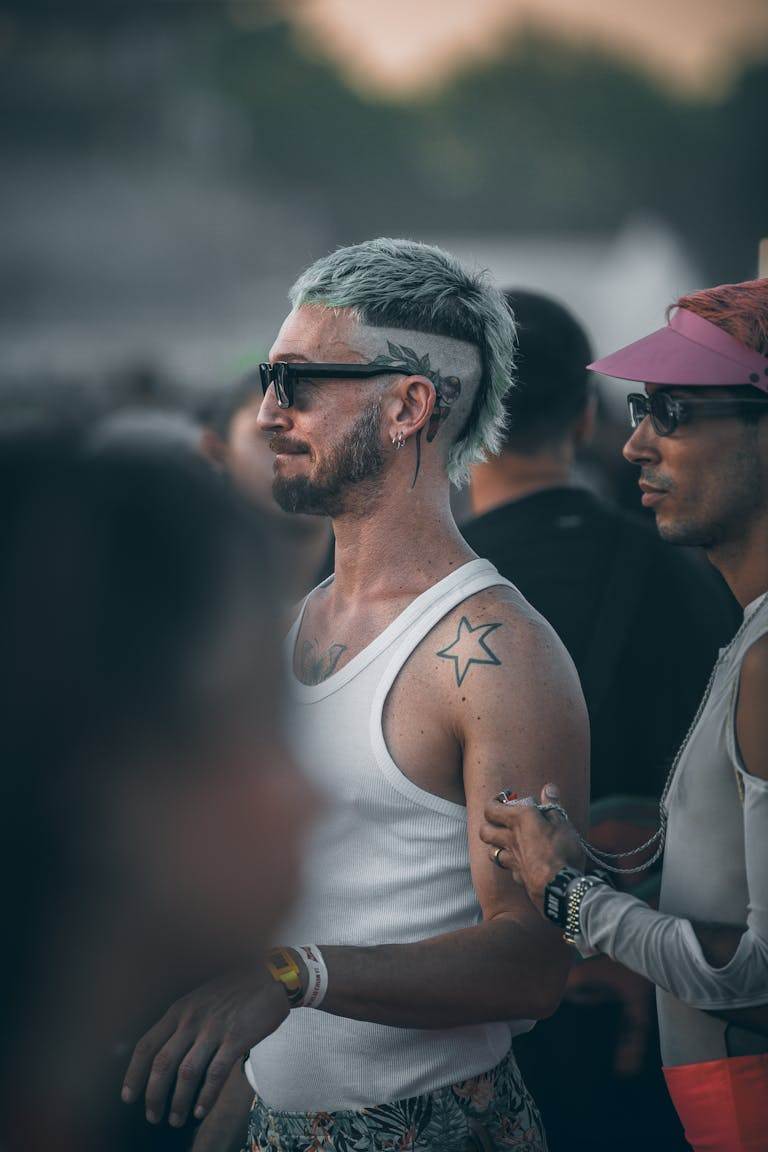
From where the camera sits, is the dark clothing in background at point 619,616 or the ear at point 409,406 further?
the dark clothing in background at point 619,616

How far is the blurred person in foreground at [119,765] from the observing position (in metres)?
1.08

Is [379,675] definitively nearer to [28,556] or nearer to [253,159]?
[28,556]

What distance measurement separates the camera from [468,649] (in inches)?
93.0

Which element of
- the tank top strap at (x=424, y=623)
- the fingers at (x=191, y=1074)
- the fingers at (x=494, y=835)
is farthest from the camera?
the tank top strap at (x=424, y=623)

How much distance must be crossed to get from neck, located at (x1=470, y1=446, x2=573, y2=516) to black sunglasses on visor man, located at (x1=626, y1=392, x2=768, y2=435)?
104 cm

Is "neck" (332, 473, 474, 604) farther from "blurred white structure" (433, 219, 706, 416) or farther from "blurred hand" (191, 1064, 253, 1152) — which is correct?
"blurred white structure" (433, 219, 706, 416)

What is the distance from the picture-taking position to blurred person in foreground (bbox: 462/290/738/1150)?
3.24 metres

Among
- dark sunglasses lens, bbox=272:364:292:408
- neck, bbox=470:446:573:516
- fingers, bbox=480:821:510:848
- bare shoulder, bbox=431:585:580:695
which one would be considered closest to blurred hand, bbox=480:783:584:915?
→ fingers, bbox=480:821:510:848

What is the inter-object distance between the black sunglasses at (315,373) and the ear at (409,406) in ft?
0.12

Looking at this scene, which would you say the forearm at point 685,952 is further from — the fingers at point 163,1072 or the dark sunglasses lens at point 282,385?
the dark sunglasses lens at point 282,385

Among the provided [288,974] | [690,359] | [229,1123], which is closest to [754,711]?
[690,359]

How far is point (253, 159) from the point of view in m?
32.3

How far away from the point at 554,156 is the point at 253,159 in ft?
23.9

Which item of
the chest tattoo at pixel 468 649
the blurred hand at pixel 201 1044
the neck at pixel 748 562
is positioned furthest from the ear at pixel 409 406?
the blurred hand at pixel 201 1044
